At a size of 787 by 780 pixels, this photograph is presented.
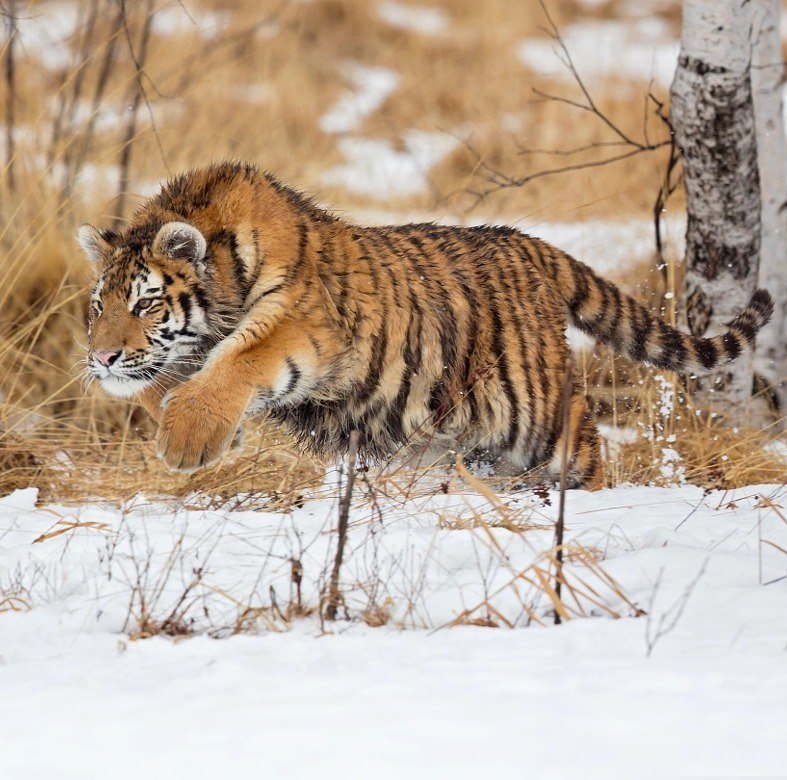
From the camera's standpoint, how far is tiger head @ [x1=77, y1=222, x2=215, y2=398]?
348 cm

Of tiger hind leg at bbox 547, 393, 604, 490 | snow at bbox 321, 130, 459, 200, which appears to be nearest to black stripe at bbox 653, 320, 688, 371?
tiger hind leg at bbox 547, 393, 604, 490

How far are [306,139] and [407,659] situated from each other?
293 inches

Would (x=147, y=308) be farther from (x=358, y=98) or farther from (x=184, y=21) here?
(x=358, y=98)

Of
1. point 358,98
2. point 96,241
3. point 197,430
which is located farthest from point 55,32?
point 197,430

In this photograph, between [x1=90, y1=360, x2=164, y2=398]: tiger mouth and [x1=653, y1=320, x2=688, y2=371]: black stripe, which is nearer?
[x1=90, y1=360, x2=164, y2=398]: tiger mouth

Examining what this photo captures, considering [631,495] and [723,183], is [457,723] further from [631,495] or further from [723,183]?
[723,183]

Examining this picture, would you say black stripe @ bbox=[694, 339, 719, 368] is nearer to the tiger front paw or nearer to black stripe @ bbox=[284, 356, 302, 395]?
black stripe @ bbox=[284, 356, 302, 395]

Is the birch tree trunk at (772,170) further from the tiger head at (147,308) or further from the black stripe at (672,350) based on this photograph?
the tiger head at (147,308)

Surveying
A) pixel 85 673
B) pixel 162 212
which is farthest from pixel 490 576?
pixel 162 212

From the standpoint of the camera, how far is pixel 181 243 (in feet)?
11.5

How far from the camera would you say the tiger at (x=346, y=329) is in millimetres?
3496

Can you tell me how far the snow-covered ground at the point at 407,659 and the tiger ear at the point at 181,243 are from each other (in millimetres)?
796

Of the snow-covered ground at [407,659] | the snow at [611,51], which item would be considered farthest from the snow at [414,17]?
the snow-covered ground at [407,659]

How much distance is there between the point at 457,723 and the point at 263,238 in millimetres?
1914
